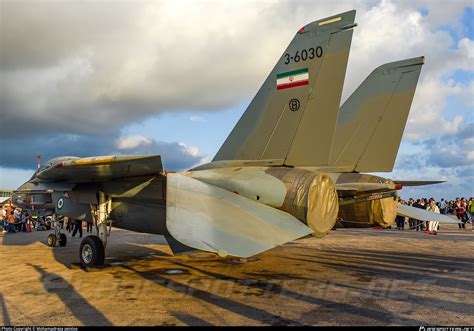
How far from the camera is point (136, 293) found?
22.2ft

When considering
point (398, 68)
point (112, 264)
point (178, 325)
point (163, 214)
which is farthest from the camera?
point (398, 68)

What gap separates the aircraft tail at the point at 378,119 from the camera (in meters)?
10.4

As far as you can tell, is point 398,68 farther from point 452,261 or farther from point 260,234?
point 260,234

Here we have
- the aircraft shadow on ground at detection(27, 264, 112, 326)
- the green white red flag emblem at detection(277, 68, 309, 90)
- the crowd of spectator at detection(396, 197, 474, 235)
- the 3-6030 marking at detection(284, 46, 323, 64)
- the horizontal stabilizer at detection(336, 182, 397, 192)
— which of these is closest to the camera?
the aircraft shadow on ground at detection(27, 264, 112, 326)

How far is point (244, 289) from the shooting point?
276 inches

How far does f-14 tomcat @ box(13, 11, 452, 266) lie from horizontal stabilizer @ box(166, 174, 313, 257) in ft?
0.06

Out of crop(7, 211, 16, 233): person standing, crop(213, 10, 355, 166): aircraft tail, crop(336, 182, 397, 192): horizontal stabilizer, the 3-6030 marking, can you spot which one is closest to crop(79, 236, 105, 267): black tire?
crop(213, 10, 355, 166): aircraft tail

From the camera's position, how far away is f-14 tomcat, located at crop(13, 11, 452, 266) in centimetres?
639

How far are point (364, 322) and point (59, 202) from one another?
27.1ft

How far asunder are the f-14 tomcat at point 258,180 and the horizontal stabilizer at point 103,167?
0.02 m

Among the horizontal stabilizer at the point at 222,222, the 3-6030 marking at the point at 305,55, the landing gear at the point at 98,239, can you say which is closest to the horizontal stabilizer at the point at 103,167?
the horizontal stabilizer at the point at 222,222

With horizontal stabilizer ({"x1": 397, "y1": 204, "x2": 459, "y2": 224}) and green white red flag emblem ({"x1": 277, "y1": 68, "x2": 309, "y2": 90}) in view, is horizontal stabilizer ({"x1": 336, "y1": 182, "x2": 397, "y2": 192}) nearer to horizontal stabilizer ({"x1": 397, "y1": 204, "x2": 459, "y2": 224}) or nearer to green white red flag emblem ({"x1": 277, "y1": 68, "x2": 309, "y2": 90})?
green white red flag emblem ({"x1": 277, "y1": 68, "x2": 309, "y2": 90})

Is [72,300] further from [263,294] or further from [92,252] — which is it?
[263,294]

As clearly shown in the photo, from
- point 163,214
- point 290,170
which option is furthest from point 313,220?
point 163,214
